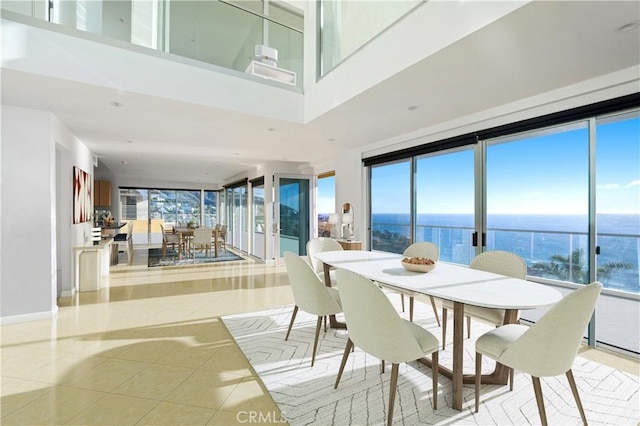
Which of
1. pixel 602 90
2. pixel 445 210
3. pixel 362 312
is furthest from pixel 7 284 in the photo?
pixel 602 90

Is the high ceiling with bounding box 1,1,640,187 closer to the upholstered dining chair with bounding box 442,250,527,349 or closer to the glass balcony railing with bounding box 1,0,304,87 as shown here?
the glass balcony railing with bounding box 1,0,304,87

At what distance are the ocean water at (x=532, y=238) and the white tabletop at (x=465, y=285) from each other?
1.87 metres

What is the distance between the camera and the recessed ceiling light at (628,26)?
199 centimetres

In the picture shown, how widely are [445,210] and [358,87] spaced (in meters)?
2.90

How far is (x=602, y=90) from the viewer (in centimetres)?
282

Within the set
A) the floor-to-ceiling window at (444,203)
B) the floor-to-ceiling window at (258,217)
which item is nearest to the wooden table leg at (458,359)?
the floor-to-ceiling window at (444,203)

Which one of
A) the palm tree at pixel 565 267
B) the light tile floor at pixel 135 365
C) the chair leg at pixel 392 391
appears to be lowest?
the light tile floor at pixel 135 365

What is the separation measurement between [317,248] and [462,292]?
237 centimetres

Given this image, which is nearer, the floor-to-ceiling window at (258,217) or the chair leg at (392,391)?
the chair leg at (392,391)

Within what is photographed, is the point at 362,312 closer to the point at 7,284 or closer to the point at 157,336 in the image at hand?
the point at 157,336

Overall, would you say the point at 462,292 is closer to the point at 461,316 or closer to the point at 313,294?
the point at 461,316

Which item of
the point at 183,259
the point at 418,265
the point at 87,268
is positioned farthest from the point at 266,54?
the point at 183,259

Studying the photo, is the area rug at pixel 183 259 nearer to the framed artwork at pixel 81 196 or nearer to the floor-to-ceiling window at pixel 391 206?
the framed artwork at pixel 81 196

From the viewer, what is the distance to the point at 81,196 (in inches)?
211
